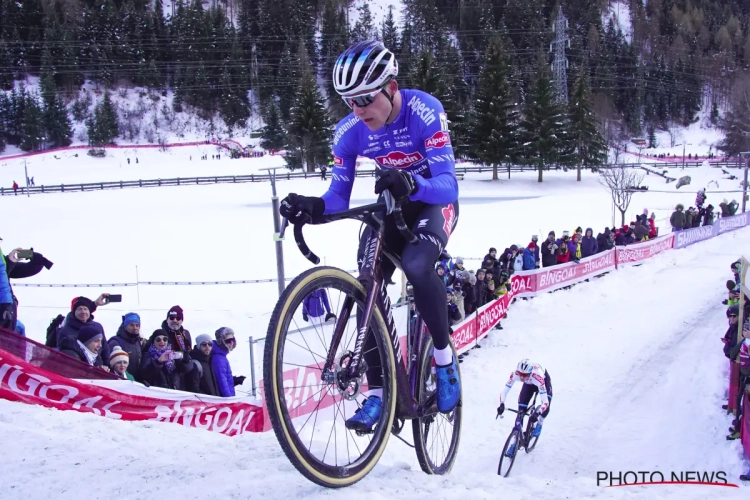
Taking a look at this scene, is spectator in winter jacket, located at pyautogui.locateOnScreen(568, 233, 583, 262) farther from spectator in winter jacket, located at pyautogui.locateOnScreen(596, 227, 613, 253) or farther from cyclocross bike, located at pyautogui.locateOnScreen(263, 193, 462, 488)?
cyclocross bike, located at pyautogui.locateOnScreen(263, 193, 462, 488)

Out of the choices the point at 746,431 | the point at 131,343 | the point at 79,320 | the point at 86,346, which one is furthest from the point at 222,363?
the point at 746,431

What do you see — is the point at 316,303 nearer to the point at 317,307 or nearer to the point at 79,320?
the point at 317,307

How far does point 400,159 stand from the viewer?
13.7 feet

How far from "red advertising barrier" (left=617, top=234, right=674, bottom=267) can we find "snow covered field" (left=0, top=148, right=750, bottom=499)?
1.55 ft

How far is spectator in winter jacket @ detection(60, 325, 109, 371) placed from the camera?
22.1 ft

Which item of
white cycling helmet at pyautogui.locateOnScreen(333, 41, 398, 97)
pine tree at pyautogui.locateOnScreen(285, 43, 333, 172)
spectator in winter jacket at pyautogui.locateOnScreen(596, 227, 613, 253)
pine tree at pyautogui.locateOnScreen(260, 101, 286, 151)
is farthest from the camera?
pine tree at pyautogui.locateOnScreen(260, 101, 286, 151)

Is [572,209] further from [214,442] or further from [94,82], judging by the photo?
[94,82]

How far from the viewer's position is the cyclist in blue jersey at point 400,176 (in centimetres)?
360

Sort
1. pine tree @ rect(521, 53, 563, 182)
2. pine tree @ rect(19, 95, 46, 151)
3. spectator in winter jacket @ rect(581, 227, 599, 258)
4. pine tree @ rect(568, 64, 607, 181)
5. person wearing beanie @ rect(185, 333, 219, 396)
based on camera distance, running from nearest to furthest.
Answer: person wearing beanie @ rect(185, 333, 219, 396), spectator in winter jacket @ rect(581, 227, 599, 258), pine tree @ rect(521, 53, 563, 182), pine tree @ rect(568, 64, 607, 181), pine tree @ rect(19, 95, 46, 151)

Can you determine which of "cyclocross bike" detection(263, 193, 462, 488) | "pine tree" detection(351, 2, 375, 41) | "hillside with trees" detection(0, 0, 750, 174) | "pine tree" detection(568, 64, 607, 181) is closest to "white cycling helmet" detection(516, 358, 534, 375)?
"cyclocross bike" detection(263, 193, 462, 488)

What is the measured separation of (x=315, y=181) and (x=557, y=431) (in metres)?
39.0

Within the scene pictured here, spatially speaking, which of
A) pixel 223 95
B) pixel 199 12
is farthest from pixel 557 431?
pixel 199 12

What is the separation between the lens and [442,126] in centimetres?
396

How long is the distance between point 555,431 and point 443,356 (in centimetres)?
739
